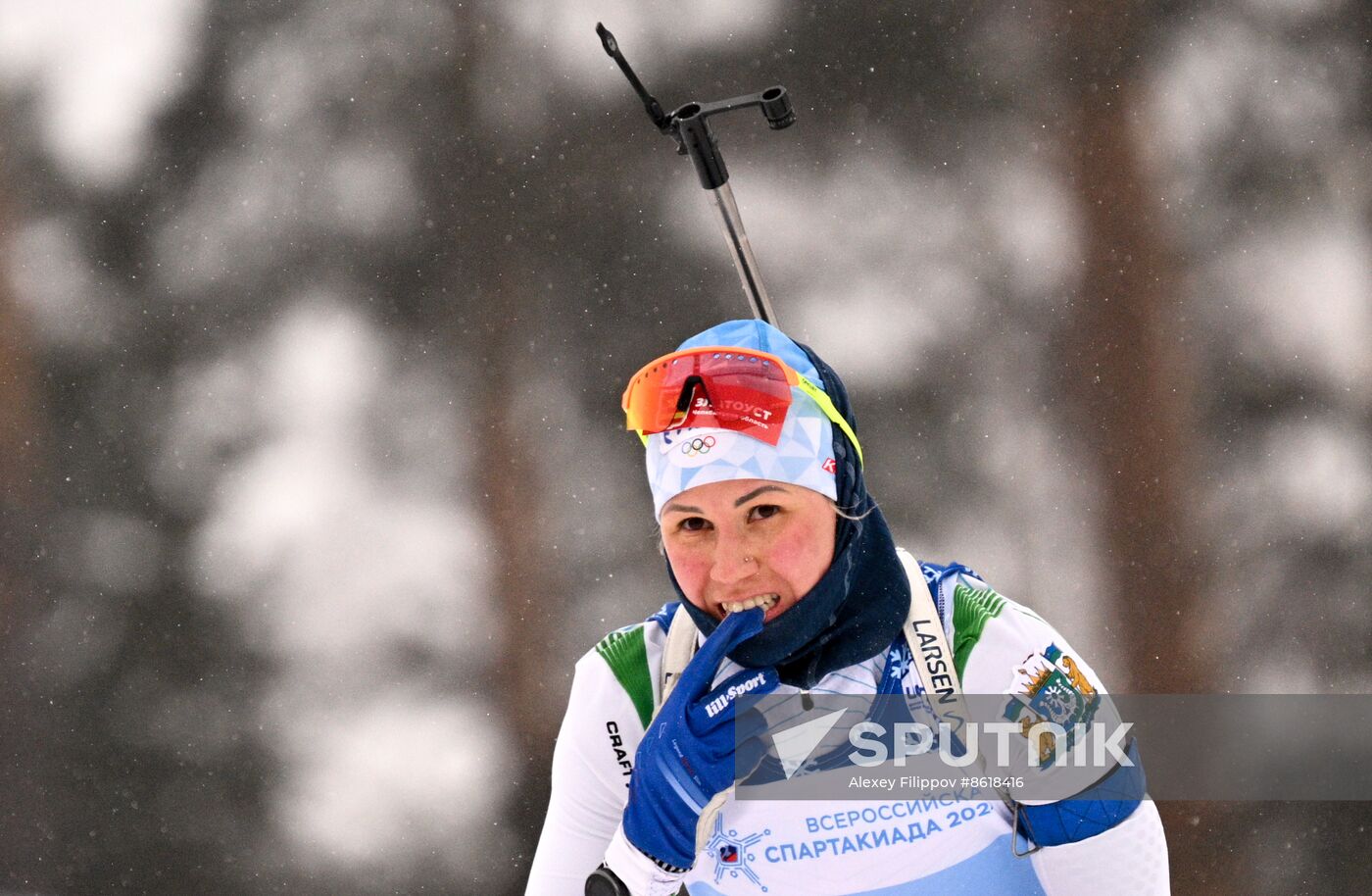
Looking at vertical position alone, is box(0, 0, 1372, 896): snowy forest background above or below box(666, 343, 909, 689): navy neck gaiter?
above

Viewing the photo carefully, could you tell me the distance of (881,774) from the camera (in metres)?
1.46

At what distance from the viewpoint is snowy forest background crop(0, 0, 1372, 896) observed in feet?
10.3

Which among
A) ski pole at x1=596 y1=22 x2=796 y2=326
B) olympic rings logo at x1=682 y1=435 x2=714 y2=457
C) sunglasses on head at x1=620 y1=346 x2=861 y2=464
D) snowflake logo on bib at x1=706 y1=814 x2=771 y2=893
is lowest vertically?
snowflake logo on bib at x1=706 y1=814 x2=771 y2=893

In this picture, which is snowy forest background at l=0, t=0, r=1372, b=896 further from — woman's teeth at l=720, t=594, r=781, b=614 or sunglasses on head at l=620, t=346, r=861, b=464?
woman's teeth at l=720, t=594, r=781, b=614

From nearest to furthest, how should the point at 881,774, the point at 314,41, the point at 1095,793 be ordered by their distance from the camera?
1. the point at 1095,793
2. the point at 881,774
3. the point at 314,41

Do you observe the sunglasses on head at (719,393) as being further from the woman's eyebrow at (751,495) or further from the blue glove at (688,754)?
the blue glove at (688,754)

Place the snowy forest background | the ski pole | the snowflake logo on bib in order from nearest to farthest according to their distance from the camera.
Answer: the snowflake logo on bib → the ski pole → the snowy forest background

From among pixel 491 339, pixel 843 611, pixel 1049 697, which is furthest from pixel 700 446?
Answer: pixel 491 339

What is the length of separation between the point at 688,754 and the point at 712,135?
0.77 meters

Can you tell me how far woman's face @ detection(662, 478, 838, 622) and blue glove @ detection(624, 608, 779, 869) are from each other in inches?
1.6

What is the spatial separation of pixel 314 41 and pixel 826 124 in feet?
3.85

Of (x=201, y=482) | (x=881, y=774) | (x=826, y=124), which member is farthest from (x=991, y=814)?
(x=201, y=482)

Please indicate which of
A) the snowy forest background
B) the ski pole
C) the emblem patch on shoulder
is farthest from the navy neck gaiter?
the snowy forest background

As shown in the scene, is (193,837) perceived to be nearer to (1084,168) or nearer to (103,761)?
(103,761)
